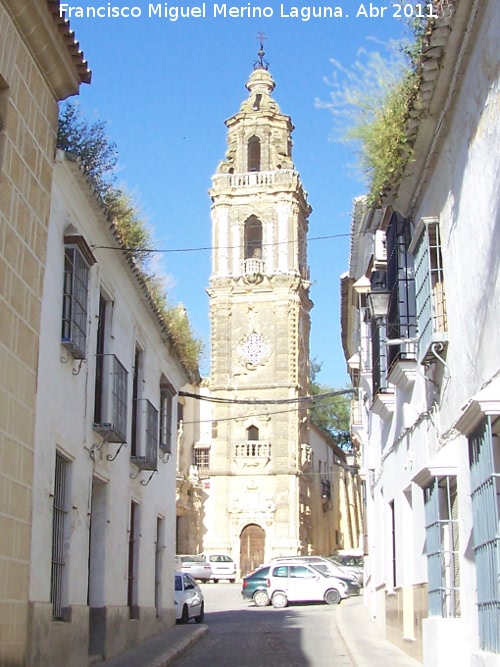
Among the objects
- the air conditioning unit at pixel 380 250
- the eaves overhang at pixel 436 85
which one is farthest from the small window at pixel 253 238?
the eaves overhang at pixel 436 85

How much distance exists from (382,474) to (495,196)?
982 cm

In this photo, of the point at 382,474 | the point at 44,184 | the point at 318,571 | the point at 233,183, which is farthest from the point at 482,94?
the point at 233,183

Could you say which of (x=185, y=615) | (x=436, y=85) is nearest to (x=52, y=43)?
(x=436, y=85)

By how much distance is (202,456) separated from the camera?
54.9 m

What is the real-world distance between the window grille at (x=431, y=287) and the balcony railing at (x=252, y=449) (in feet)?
133

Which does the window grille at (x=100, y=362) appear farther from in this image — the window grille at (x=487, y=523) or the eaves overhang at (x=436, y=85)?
the window grille at (x=487, y=523)

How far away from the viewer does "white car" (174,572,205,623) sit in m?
22.0

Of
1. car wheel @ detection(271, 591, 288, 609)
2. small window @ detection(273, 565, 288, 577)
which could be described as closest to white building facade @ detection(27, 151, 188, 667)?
car wheel @ detection(271, 591, 288, 609)

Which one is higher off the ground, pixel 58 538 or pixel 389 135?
pixel 389 135

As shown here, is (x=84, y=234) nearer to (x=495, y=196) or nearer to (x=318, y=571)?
(x=495, y=196)

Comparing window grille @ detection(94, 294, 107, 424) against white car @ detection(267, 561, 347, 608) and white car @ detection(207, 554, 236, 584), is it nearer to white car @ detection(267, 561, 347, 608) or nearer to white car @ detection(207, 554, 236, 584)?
white car @ detection(267, 561, 347, 608)

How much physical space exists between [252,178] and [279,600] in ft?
97.0

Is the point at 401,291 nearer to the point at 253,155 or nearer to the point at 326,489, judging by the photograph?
the point at 253,155

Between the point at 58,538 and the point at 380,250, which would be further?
the point at 380,250
